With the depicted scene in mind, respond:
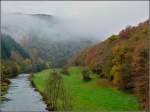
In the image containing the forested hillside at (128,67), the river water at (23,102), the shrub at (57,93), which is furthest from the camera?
the river water at (23,102)

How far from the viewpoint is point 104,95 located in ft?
204

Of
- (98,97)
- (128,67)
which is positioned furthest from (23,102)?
(128,67)

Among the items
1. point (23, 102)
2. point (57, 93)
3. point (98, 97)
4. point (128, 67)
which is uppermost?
point (128, 67)

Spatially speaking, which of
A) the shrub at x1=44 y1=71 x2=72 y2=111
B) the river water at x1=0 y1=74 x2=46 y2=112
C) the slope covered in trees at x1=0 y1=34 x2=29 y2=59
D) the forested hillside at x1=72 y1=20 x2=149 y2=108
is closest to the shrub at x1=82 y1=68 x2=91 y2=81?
the forested hillside at x1=72 y1=20 x2=149 y2=108

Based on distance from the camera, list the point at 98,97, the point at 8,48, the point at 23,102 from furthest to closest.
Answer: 1. the point at 8,48
2. the point at 98,97
3. the point at 23,102

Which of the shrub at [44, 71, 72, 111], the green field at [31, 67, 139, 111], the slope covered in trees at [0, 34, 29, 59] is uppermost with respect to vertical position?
the slope covered in trees at [0, 34, 29, 59]

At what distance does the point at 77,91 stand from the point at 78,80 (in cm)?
1783

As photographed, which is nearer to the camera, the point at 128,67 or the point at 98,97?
the point at 98,97

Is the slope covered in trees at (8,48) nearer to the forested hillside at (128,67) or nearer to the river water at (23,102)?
the forested hillside at (128,67)

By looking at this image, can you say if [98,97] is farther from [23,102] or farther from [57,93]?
[23,102]

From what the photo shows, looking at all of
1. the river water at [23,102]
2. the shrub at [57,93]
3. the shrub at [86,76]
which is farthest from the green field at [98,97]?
the river water at [23,102]

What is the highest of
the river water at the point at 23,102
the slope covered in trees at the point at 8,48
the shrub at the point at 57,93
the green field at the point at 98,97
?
the slope covered in trees at the point at 8,48

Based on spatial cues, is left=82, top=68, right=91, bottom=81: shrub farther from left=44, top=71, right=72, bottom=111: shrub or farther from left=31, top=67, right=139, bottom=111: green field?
left=44, top=71, right=72, bottom=111: shrub

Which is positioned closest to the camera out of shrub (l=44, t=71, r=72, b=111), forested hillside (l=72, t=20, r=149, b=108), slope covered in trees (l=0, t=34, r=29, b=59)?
forested hillside (l=72, t=20, r=149, b=108)
